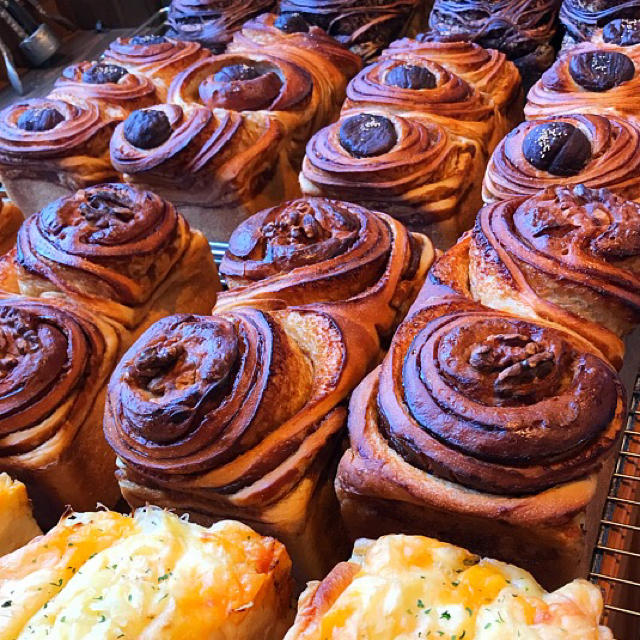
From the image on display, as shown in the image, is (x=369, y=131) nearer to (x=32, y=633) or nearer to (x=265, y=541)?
(x=265, y=541)

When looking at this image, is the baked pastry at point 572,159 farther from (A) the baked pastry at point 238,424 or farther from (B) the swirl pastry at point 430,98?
(A) the baked pastry at point 238,424

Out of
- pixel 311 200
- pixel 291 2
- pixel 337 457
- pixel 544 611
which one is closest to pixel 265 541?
pixel 337 457

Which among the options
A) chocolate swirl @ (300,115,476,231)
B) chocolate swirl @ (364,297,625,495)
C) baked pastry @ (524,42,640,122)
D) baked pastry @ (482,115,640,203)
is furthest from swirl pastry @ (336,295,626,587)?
baked pastry @ (524,42,640,122)

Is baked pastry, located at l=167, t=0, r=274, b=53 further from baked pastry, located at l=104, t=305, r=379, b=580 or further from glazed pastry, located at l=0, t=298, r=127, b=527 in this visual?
baked pastry, located at l=104, t=305, r=379, b=580

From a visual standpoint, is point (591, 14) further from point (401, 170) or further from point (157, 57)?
point (157, 57)

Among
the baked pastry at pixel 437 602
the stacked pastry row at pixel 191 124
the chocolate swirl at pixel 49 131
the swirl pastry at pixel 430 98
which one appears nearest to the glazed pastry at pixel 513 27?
the swirl pastry at pixel 430 98

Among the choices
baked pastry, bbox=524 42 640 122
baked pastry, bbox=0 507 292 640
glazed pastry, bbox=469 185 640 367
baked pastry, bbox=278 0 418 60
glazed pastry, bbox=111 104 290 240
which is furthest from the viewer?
baked pastry, bbox=278 0 418 60
